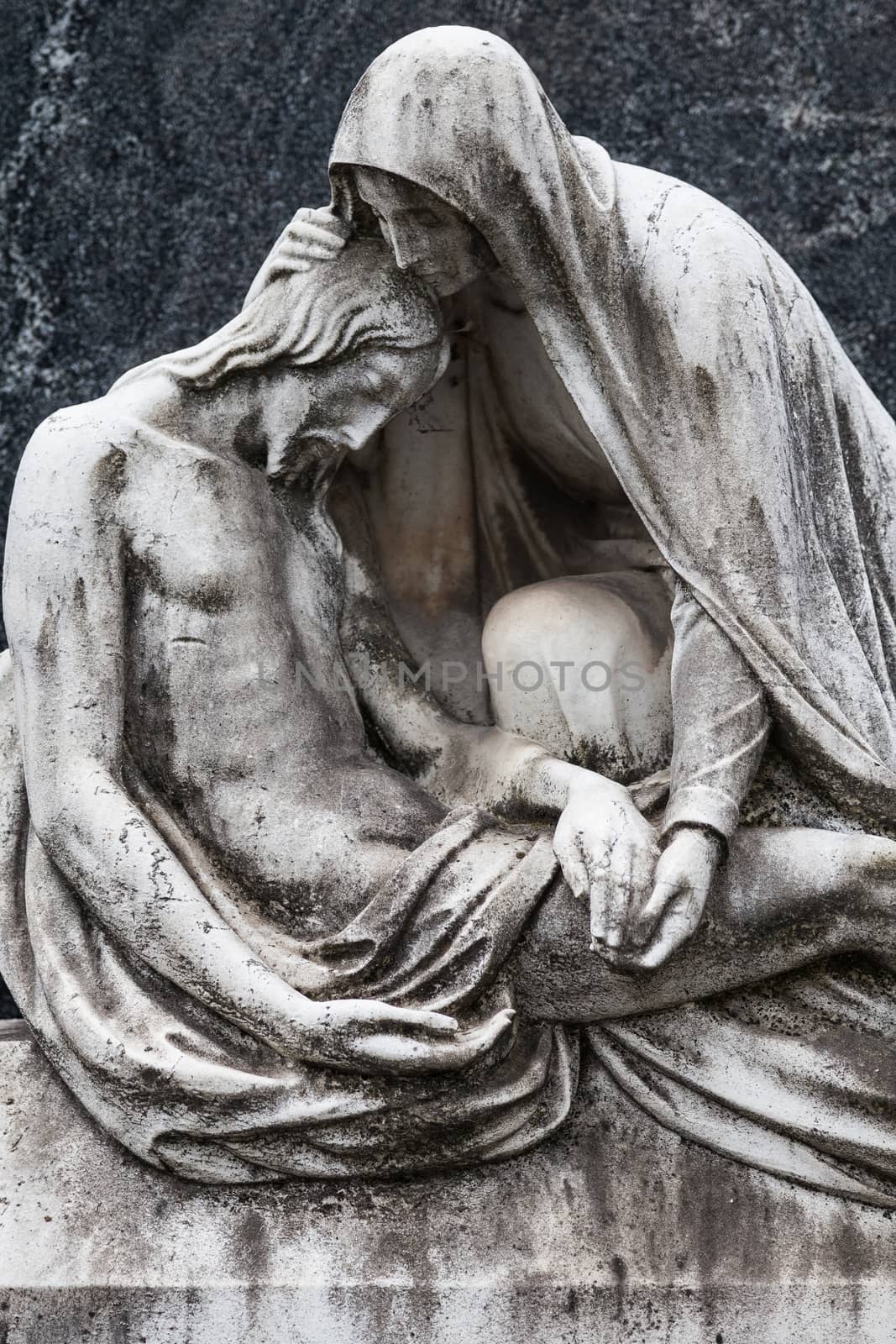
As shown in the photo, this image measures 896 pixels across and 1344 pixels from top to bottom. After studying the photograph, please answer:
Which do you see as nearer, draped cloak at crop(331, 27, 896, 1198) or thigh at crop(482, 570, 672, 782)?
draped cloak at crop(331, 27, 896, 1198)

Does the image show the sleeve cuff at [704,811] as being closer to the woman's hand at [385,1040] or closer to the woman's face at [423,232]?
the woman's hand at [385,1040]

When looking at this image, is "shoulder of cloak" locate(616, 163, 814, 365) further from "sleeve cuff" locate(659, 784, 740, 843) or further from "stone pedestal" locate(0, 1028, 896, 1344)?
"stone pedestal" locate(0, 1028, 896, 1344)

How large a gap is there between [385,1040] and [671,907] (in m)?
0.39

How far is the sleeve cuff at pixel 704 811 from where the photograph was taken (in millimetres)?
2576

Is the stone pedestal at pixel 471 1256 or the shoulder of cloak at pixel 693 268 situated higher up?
the shoulder of cloak at pixel 693 268

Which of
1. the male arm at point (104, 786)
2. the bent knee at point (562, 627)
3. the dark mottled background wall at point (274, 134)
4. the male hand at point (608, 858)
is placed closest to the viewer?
the male hand at point (608, 858)

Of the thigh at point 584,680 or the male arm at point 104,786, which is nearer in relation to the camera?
the male arm at point 104,786

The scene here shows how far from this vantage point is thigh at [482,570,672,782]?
9.40 feet

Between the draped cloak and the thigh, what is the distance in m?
0.17

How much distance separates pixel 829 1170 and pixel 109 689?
3.63 ft

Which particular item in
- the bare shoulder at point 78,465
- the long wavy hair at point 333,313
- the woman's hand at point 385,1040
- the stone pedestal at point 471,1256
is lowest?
the stone pedestal at point 471,1256

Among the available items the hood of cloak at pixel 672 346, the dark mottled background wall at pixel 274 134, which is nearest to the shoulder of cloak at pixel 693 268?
the hood of cloak at pixel 672 346

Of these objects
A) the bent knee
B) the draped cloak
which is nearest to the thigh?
the bent knee

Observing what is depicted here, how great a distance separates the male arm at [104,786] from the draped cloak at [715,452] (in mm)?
348
